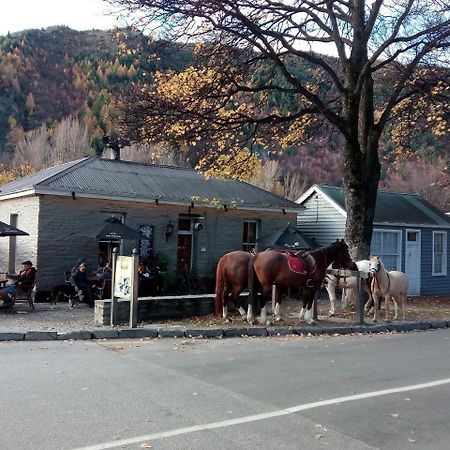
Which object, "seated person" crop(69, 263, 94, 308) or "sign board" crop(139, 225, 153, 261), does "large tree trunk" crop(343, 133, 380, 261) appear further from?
"seated person" crop(69, 263, 94, 308)

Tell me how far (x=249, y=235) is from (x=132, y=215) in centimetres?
552

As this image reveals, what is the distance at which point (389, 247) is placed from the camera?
25.1 metres

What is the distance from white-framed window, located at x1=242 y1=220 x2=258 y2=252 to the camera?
23.1m

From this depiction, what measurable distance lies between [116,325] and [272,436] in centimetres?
767

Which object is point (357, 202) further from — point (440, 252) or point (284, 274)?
point (440, 252)

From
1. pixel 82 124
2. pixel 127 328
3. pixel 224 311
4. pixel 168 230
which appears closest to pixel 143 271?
pixel 168 230

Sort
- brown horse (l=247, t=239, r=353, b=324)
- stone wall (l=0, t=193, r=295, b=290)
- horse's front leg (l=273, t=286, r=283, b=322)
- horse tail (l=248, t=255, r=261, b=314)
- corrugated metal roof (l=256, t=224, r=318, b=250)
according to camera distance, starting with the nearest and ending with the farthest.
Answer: brown horse (l=247, t=239, r=353, b=324), horse tail (l=248, t=255, r=261, b=314), horse's front leg (l=273, t=286, r=283, b=322), stone wall (l=0, t=193, r=295, b=290), corrugated metal roof (l=256, t=224, r=318, b=250)

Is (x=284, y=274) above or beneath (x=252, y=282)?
above

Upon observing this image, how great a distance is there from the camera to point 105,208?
1922 centimetres

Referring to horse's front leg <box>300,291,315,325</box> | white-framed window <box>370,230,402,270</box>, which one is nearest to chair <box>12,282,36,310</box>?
horse's front leg <box>300,291,315,325</box>

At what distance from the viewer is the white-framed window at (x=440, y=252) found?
2669 centimetres

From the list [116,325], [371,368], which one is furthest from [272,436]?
[116,325]

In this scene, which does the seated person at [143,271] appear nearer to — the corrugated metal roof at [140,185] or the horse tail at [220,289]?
the corrugated metal roof at [140,185]

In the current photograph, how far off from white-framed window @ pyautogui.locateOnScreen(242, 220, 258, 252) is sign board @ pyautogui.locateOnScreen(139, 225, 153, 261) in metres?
4.28
